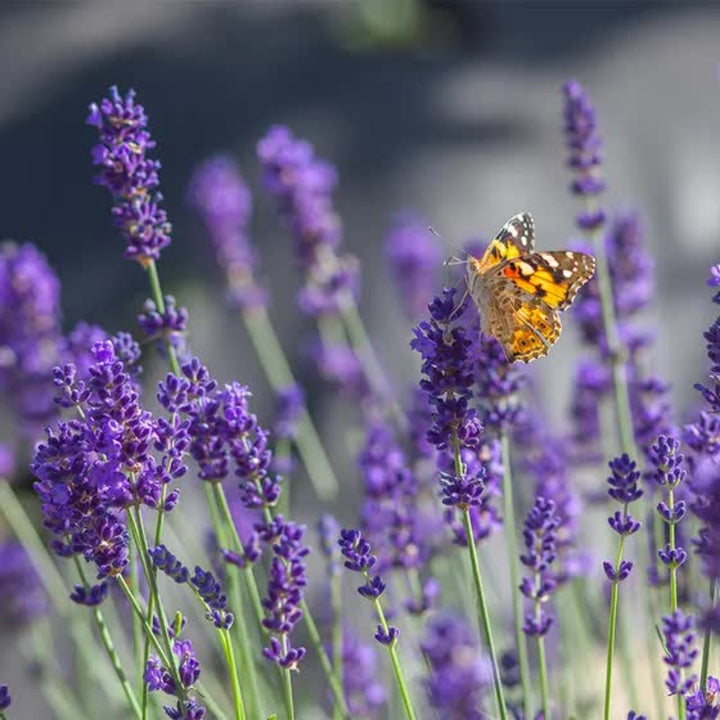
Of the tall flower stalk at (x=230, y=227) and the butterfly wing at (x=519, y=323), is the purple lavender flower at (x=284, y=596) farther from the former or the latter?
the tall flower stalk at (x=230, y=227)

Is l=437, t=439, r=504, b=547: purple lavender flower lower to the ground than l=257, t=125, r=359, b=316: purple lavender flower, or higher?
lower

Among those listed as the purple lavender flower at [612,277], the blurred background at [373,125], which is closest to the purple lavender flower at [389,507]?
the purple lavender flower at [612,277]

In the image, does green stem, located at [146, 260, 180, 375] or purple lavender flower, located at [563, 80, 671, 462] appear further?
purple lavender flower, located at [563, 80, 671, 462]

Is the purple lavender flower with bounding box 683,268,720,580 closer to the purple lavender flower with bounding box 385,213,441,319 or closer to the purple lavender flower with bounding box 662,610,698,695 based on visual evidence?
the purple lavender flower with bounding box 662,610,698,695

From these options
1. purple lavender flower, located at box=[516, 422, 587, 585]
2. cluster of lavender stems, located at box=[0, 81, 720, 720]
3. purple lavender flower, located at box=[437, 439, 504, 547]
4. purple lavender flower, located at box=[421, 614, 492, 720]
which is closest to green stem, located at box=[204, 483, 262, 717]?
cluster of lavender stems, located at box=[0, 81, 720, 720]

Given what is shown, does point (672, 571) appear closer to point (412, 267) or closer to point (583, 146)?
point (583, 146)

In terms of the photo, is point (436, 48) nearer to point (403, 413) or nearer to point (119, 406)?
point (403, 413)

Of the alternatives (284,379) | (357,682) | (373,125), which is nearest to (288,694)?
(357,682)
